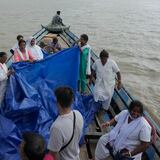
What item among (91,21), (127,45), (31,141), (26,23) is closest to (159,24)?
(91,21)

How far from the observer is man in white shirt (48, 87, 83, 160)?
299 centimetres

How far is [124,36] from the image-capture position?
19.9 m

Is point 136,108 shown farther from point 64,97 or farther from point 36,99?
point 36,99

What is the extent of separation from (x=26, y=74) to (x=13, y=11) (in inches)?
920

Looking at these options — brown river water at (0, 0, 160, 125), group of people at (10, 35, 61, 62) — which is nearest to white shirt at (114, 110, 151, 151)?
group of people at (10, 35, 61, 62)

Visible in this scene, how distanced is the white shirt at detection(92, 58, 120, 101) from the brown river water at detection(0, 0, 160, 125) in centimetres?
287

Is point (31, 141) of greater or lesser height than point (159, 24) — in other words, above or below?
above

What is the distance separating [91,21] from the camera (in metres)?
25.3

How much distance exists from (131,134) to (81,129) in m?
0.93

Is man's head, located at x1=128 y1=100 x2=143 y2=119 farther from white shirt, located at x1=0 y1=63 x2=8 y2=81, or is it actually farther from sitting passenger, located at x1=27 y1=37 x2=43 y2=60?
sitting passenger, located at x1=27 y1=37 x2=43 y2=60

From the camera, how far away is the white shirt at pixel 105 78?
5566 millimetres

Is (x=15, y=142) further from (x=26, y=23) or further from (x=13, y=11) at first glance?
(x=13, y=11)

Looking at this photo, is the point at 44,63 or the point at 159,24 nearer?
the point at 44,63

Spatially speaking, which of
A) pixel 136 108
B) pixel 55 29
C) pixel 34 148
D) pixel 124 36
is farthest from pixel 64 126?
pixel 124 36
